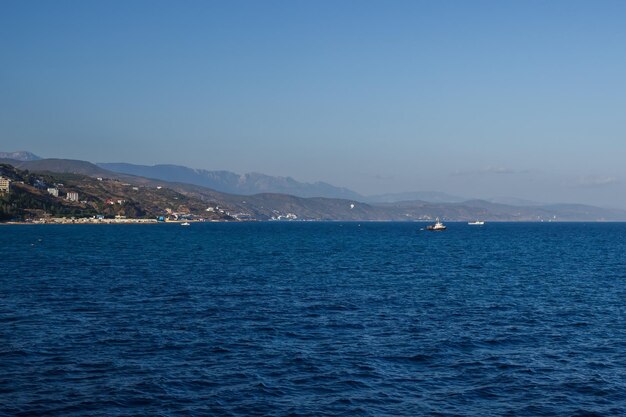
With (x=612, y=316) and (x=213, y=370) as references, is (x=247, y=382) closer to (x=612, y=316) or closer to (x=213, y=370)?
(x=213, y=370)

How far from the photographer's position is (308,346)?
150 ft

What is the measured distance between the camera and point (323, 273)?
98500 millimetres

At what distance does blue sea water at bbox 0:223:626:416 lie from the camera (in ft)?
110

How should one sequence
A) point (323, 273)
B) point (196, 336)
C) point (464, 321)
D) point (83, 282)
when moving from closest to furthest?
point (196, 336)
point (464, 321)
point (83, 282)
point (323, 273)

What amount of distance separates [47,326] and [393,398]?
31.1m

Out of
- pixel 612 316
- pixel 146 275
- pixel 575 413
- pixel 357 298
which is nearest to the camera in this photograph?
pixel 575 413

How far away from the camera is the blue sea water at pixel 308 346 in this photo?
33562mm

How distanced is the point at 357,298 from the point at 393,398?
35850 mm

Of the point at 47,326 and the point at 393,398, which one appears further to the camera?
the point at 47,326

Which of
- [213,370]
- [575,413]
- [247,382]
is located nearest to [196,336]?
[213,370]

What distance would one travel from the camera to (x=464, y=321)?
185 ft

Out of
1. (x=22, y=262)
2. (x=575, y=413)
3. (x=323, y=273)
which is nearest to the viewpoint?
(x=575, y=413)

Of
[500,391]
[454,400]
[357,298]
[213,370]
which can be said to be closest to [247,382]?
[213,370]

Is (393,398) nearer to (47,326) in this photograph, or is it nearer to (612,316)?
(47,326)
